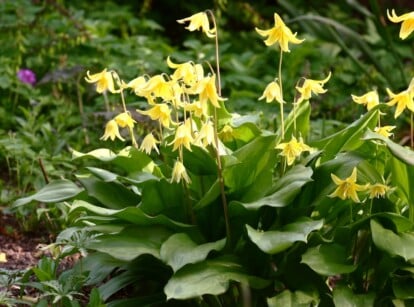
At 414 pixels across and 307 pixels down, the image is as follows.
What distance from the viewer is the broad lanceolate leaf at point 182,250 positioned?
237 cm

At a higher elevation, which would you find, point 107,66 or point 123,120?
point 123,120

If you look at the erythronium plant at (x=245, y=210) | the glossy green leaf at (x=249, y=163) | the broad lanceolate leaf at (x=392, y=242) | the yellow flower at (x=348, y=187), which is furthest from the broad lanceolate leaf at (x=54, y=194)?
the broad lanceolate leaf at (x=392, y=242)

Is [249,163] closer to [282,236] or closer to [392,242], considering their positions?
[282,236]

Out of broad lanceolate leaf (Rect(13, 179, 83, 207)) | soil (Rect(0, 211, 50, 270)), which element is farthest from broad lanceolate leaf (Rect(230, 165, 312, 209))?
soil (Rect(0, 211, 50, 270))

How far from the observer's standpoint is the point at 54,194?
282 cm

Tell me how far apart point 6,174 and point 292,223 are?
6.77 ft

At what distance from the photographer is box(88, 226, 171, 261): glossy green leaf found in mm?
2449

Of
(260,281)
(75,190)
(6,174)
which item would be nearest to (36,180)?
(6,174)

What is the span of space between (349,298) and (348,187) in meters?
0.33

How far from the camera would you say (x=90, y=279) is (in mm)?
2758

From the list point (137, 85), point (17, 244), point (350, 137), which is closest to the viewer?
point (137, 85)

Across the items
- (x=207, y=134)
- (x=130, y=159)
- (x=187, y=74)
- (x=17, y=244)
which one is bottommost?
(x=17, y=244)

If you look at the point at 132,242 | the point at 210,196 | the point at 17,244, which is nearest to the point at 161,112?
the point at 210,196

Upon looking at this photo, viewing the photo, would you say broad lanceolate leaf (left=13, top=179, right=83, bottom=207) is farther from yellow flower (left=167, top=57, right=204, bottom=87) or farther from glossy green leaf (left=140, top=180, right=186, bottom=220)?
yellow flower (left=167, top=57, right=204, bottom=87)
